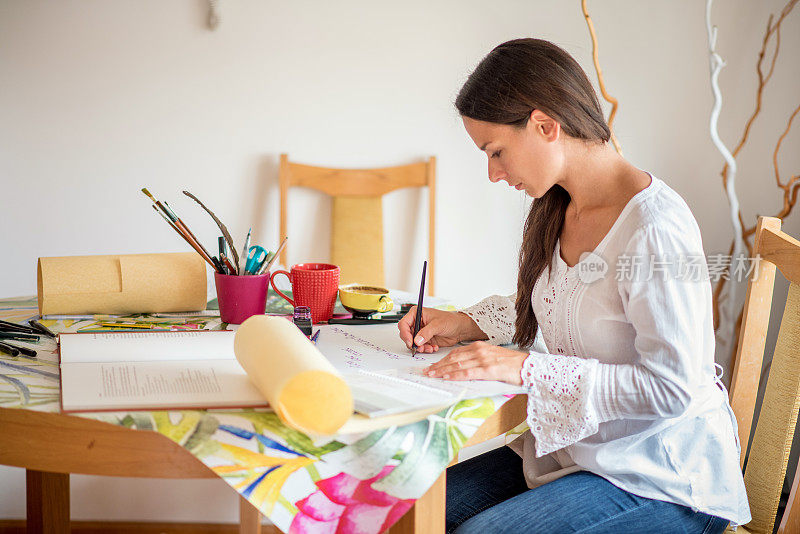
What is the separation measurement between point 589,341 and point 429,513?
34 cm

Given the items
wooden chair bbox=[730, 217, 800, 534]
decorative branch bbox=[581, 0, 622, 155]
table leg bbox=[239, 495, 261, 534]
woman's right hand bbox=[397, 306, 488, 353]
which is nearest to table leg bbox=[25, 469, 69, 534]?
table leg bbox=[239, 495, 261, 534]

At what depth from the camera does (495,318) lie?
1.16m

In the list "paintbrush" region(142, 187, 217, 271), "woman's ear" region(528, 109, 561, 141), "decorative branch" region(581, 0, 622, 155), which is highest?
"decorative branch" region(581, 0, 622, 155)

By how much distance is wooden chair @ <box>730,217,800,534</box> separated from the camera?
1.04m

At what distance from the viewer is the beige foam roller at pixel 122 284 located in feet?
3.86

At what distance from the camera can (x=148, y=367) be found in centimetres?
88

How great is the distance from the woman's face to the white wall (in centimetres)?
106

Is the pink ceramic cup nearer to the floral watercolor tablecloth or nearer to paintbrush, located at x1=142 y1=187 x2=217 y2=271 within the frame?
paintbrush, located at x1=142 y1=187 x2=217 y2=271

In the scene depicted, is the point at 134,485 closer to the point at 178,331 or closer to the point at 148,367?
the point at 178,331

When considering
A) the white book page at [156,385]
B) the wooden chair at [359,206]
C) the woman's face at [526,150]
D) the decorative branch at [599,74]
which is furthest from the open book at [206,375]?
the decorative branch at [599,74]

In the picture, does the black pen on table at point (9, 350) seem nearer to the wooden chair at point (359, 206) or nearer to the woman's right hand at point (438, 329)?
the woman's right hand at point (438, 329)

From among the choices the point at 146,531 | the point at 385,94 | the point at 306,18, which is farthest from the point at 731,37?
the point at 146,531

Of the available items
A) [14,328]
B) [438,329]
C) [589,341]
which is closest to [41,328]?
[14,328]

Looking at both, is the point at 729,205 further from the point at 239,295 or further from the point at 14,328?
the point at 14,328
